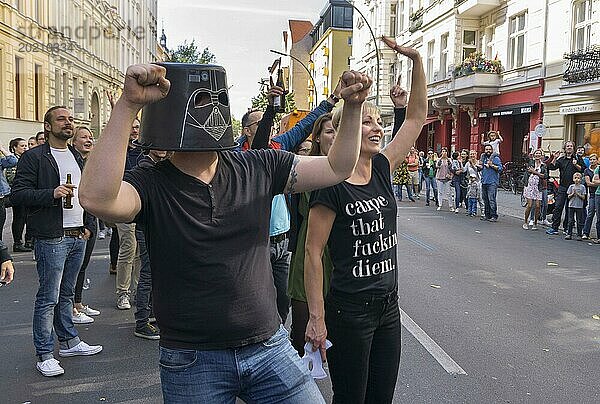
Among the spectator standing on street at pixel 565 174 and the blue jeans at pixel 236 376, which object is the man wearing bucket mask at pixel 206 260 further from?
the spectator standing on street at pixel 565 174

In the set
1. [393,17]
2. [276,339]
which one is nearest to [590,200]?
[276,339]

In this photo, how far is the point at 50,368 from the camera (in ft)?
15.5

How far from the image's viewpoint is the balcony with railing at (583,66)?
19219 mm

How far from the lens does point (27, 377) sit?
472cm

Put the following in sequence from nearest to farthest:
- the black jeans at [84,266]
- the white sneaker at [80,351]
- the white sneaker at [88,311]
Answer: the white sneaker at [80,351] < the black jeans at [84,266] < the white sneaker at [88,311]

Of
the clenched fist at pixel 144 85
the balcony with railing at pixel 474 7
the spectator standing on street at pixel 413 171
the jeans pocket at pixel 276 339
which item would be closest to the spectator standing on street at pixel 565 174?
the spectator standing on street at pixel 413 171

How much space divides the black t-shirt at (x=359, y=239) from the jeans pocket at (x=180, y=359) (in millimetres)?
1032

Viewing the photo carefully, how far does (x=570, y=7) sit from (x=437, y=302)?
17.9m

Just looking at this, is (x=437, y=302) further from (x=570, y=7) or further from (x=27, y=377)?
(x=570, y=7)

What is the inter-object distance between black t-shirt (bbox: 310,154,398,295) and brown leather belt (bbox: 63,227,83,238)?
2.58 metres

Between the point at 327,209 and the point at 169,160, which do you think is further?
the point at 327,209

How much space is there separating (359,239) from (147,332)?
10.9ft

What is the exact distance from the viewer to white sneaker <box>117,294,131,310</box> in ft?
22.1

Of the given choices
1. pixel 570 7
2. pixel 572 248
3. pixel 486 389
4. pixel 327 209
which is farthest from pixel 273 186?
pixel 570 7
